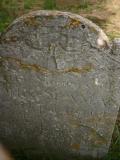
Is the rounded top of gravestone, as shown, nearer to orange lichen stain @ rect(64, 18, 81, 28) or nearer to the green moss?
orange lichen stain @ rect(64, 18, 81, 28)

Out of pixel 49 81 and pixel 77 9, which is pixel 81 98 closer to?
pixel 49 81

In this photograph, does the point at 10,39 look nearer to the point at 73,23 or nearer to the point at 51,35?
the point at 51,35

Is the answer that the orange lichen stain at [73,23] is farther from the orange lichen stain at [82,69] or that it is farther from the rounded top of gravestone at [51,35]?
the orange lichen stain at [82,69]

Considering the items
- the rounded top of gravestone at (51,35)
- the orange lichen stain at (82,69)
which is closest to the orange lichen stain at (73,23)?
the rounded top of gravestone at (51,35)

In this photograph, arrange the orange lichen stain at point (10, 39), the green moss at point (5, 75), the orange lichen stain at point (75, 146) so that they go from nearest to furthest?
the orange lichen stain at point (10, 39) → the green moss at point (5, 75) → the orange lichen stain at point (75, 146)

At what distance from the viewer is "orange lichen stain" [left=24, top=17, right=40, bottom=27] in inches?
101

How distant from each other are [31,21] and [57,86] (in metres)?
0.54

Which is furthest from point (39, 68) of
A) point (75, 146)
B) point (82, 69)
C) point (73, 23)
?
point (75, 146)

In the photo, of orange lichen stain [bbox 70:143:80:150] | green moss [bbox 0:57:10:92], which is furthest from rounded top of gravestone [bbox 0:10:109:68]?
orange lichen stain [bbox 70:143:80:150]

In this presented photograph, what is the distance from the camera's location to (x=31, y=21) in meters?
2.57

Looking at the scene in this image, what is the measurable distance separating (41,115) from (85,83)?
1.51ft

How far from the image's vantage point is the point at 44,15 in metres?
2.54

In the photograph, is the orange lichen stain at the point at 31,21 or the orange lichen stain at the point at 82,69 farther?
the orange lichen stain at the point at 82,69

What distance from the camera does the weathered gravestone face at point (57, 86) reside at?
2.59 metres
